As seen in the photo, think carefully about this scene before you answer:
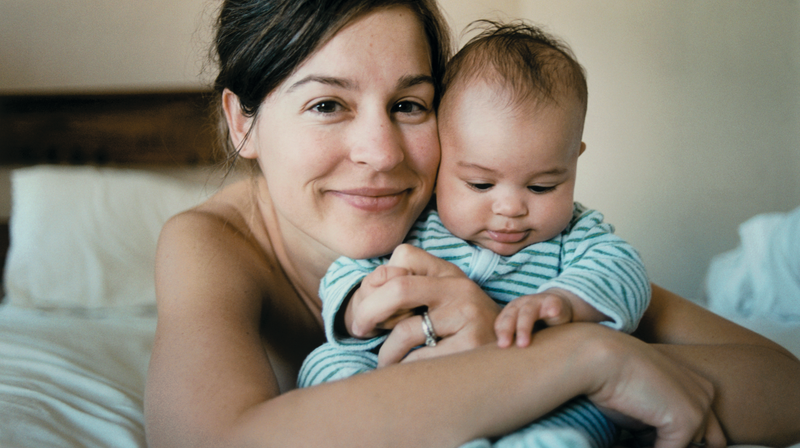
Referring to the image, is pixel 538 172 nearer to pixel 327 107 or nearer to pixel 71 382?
pixel 327 107

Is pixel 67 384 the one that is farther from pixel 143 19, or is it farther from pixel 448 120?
pixel 143 19

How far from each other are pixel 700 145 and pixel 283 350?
216 centimetres

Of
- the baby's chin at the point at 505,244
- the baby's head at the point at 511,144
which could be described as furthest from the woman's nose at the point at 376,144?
the baby's chin at the point at 505,244

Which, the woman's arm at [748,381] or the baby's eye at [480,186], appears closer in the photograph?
the woman's arm at [748,381]

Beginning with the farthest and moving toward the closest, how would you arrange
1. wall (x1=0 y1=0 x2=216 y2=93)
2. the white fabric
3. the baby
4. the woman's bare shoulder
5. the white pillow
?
wall (x1=0 y1=0 x2=216 y2=93), the white pillow, the white fabric, the woman's bare shoulder, the baby

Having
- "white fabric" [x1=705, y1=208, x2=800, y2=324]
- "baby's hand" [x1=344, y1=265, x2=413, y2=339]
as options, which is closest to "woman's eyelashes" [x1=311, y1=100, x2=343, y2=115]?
"baby's hand" [x1=344, y1=265, x2=413, y2=339]

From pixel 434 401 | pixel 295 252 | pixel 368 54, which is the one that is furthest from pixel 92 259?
pixel 434 401

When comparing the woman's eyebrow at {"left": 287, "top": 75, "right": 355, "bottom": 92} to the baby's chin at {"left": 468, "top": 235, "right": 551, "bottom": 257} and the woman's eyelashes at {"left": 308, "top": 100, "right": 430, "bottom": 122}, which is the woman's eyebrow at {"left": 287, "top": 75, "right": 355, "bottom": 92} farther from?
the baby's chin at {"left": 468, "top": 235, "right": 551, "bottom": 257}

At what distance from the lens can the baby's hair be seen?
1.00m

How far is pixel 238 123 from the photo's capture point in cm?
125

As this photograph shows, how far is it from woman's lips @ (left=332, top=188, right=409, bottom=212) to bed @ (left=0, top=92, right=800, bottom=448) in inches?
22.9

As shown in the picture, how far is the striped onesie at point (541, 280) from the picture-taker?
0.85 metres

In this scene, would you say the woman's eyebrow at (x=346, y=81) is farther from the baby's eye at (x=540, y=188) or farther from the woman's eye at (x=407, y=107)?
the baby's eye at (x=540, y=188)

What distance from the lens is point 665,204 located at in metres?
2.74
